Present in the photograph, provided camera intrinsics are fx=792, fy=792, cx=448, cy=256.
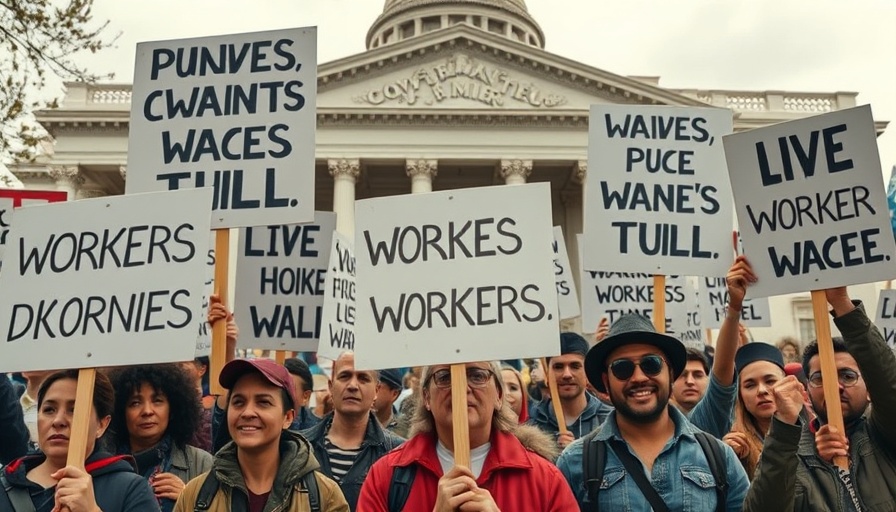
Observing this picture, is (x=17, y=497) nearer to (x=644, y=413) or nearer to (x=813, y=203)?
(x=644, y=413)

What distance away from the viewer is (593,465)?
344 cm

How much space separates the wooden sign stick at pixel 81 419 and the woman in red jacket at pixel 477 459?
1119 millimetres

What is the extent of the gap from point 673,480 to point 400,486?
45.6 inches

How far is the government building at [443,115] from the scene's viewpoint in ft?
121

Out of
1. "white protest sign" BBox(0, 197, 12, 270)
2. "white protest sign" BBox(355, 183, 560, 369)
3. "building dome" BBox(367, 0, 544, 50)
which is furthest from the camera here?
"building dome" BBox(367, 0, 544, 50)

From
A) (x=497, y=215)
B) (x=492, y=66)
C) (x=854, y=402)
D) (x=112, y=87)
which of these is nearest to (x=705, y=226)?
(x=854, y=402)

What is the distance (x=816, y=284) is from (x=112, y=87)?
40.6m

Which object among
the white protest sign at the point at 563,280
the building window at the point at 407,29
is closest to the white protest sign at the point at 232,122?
the white protest sign at the point at 563,280

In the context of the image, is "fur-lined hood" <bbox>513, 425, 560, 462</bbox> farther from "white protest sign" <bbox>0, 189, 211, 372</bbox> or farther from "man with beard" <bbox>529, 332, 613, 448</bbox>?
"man with beard" <bbox>529, 332, 613, 448</bbox>

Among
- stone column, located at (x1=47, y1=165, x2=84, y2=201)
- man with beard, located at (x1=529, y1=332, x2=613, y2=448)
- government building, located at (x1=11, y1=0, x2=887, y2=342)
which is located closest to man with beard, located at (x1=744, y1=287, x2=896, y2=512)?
man with beard, located at (x1=529, y1=332, x2=613, y2=448)

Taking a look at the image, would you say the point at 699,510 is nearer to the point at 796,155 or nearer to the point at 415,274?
the point at 415,274

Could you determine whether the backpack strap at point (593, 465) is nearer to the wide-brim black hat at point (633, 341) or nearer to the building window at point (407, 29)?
the wide-brim black hat at point (633, 341)

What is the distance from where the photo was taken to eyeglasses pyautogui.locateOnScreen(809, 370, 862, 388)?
398 centimetres

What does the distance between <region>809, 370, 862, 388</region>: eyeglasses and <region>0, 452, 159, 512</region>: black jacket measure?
3.16 metres
